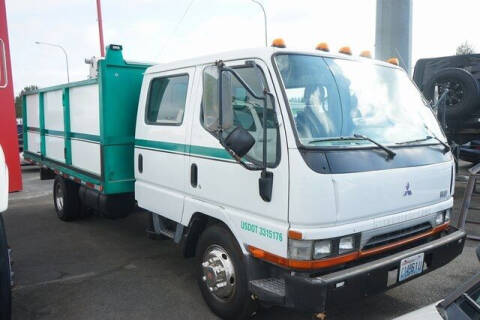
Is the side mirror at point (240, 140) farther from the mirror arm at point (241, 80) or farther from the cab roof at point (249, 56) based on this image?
the cab roof at point (249, 56)

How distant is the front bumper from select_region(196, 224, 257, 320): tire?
0.71 ft

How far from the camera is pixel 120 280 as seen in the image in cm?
471

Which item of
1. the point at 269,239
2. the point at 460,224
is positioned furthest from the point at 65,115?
the point at 460,224

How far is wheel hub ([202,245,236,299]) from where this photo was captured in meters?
3.53

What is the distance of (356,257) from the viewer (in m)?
3.10

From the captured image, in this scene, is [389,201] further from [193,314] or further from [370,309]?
[193,314]

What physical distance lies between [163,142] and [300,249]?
1978 mm

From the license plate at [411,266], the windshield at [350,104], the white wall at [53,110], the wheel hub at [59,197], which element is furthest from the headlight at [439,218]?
the wheel hub at [59,197]

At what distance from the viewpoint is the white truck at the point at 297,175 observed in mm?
2936

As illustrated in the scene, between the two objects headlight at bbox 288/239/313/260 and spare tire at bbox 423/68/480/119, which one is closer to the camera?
headlight at bbox 288/239/313/260

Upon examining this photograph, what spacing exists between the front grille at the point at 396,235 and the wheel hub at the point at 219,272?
107cm

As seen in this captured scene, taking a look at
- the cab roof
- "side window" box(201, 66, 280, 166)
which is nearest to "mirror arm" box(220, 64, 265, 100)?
"side window" box(201, 66, 280, 166)

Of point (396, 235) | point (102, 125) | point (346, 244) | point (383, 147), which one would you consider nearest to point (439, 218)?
point (396, 235)

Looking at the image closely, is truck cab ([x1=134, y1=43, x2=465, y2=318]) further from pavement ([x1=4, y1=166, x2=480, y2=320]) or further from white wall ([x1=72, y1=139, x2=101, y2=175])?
white wall ([x1=72, y1=139, x2=101, y2=175])
